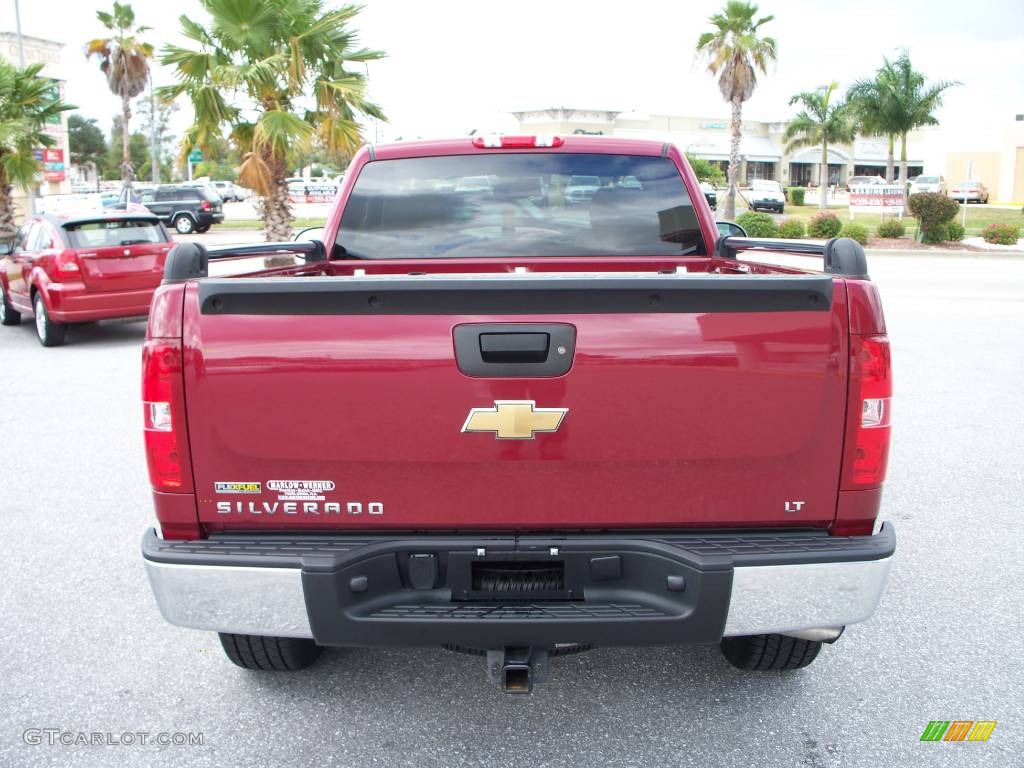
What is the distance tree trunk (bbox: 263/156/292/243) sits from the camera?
17422mm

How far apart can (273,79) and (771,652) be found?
50.4 feet

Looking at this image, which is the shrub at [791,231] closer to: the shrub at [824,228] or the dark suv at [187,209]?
the shrub at [824,228]

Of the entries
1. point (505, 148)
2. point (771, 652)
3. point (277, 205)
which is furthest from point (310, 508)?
point (277, 205)

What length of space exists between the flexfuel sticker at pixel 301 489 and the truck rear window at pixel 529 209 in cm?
188

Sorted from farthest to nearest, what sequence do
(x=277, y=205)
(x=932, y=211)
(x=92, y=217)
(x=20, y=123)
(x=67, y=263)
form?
(x=932, y=211), (x=277, y=205), (x=20, y=123), (x=92, y=217), (x=67, y=263)

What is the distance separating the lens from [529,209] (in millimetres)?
4422

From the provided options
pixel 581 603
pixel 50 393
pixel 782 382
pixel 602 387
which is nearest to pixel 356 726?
pixel 581 603

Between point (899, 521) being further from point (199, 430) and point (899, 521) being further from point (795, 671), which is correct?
point (199, 430)

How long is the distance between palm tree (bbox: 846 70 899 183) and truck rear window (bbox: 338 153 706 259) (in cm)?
4066

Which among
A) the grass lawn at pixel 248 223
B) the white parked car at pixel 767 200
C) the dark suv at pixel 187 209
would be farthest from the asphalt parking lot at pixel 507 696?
the white parked car at pixel 767 200

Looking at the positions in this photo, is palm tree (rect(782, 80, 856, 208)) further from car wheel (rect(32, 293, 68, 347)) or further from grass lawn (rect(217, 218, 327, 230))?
car wheel (rect(32, 293, 68, 347))

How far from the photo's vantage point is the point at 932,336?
38.6 feet

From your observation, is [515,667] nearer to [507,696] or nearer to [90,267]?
[507,696]

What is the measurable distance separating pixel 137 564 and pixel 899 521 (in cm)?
420
